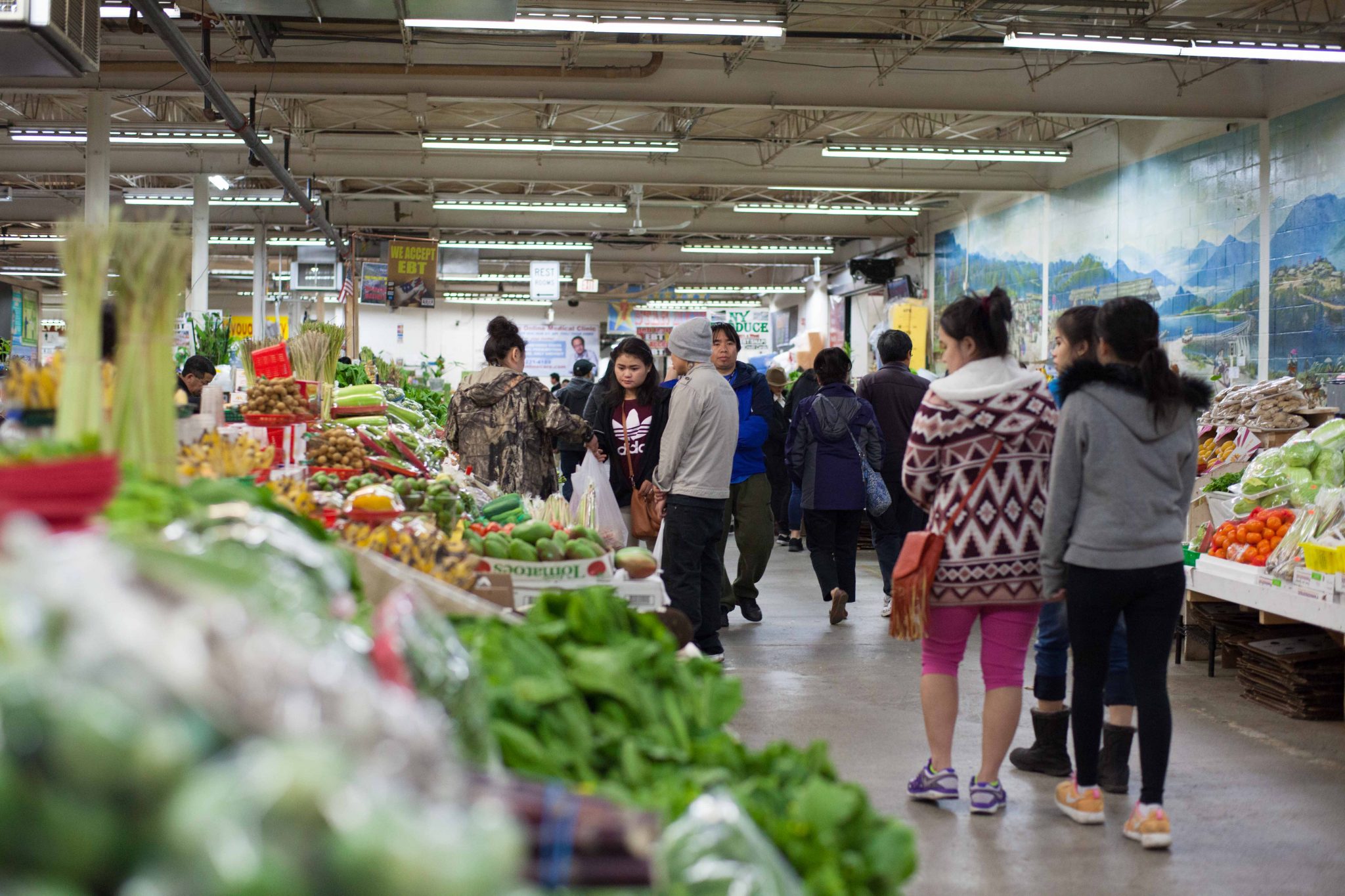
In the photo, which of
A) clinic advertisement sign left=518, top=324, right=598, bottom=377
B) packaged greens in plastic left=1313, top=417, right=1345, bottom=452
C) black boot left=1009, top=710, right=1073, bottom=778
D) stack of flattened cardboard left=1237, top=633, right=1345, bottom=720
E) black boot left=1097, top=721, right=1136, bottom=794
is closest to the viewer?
black boot left=1097, top=721, right=1136, bottom=794

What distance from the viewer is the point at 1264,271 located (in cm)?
1034

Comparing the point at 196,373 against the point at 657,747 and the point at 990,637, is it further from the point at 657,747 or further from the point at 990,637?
the point at 657,747

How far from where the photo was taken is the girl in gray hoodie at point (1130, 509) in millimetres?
3287

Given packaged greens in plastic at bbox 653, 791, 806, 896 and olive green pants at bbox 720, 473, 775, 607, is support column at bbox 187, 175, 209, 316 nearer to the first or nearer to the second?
olive green pants at bbox 720, 473, 775, 607

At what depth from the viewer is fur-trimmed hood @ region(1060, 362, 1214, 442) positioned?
10.9 feet

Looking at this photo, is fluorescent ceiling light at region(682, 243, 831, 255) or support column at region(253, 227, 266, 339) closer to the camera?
support column at region(253, 227, 266, 339)

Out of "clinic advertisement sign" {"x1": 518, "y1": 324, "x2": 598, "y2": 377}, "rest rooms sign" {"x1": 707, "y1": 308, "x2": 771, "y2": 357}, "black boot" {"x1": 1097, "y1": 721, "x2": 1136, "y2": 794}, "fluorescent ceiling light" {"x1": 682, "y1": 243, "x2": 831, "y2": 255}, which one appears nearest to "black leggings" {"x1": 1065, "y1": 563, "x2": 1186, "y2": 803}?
"black boot" {"x1": 1097, "y1": 721, "x2": 1136, "y2": 794}

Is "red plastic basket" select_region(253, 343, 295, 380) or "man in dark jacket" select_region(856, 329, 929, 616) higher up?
"red plastic basket" select_region(253, 343, 295, 380)

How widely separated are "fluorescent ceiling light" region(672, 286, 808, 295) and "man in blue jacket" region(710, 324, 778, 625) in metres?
17.9

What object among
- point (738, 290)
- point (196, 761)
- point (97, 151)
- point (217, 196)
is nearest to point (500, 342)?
point (196, 761)

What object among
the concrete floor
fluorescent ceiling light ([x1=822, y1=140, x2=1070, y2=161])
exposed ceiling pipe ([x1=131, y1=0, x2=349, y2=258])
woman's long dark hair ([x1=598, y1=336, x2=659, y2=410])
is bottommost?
the concrete floor

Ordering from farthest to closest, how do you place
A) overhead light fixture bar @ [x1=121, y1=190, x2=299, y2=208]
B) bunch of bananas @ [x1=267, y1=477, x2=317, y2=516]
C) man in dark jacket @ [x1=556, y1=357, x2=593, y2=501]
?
overhead light fixture bar @ [x1=121, y1=190, x2=299, y2=208] → man in dark jacket @ [x1=556, y1=357, x2=593, y2=501] → bunch of bananas @ [x1=267, y1=477, x2=317, y2=516]

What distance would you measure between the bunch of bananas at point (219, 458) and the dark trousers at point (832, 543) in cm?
429

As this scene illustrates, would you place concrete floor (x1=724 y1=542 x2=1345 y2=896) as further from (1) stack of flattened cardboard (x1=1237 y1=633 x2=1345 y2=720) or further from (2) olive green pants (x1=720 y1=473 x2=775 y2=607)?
(2) olive green pants (x1=720 y1=473 x2=775 y2=607)
